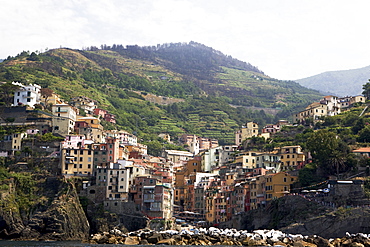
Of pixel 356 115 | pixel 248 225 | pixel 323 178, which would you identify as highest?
pixel 356 115

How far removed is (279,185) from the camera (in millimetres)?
87938

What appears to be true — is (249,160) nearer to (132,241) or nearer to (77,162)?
(77,162)

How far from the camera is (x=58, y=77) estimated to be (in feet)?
537

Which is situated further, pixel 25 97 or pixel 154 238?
pixel 25 97

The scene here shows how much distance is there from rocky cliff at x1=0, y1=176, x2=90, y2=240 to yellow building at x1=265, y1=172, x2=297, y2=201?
28072mm

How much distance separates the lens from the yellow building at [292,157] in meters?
98.6

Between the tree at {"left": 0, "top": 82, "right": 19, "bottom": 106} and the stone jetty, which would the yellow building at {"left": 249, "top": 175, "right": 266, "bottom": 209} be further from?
the tree at {"left": 0, "top": 82, "right": 19, "bottom": 106}

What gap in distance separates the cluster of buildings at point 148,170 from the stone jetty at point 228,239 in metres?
10.8

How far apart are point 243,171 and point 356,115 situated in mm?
25197

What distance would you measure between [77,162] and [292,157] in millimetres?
36102

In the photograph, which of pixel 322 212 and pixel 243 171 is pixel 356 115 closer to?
pixel 243 171

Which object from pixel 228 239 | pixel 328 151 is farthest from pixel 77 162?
pixel 328 151

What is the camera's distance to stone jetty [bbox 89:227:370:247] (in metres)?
69.2

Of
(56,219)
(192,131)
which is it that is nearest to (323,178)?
(56,219)
